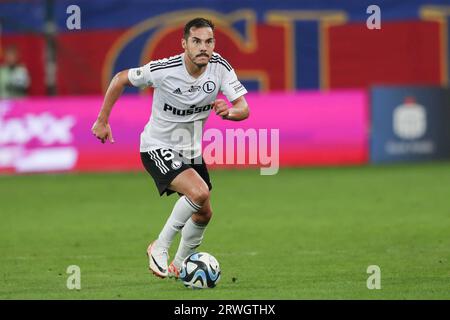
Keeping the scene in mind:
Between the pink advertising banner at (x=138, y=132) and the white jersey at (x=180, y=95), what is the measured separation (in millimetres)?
10355

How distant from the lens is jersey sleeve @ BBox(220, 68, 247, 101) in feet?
33.7

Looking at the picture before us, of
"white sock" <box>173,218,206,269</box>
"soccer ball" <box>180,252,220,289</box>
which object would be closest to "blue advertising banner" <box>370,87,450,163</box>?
"white sock" <box>173,218,206,269</box>

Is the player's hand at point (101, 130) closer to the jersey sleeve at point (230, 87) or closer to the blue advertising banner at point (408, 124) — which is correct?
the jersey sleeve at point (230, 87)

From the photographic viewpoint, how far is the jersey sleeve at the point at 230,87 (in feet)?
33.7

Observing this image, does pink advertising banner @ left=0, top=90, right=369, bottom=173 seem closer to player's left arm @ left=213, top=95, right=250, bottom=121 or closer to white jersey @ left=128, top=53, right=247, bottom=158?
white jersey @ left=128, top=53, right=247, bottom=158

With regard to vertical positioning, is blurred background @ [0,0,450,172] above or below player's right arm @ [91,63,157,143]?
above

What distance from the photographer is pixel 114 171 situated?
71.3 feet

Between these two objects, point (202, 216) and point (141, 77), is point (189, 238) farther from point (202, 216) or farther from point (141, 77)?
point (141, 77)

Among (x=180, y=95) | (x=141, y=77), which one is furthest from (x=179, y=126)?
(x=141, y=77)

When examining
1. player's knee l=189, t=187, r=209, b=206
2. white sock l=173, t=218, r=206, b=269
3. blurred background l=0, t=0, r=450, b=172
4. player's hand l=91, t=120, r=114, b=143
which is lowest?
white sock l=173, t=218, r=206, b=269

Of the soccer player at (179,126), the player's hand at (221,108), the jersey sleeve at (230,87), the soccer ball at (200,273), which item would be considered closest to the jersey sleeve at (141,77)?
the soccer player at (179,126)

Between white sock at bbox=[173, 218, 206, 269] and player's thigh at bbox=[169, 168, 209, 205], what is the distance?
0.34 meters

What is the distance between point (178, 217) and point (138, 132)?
1134 cm
